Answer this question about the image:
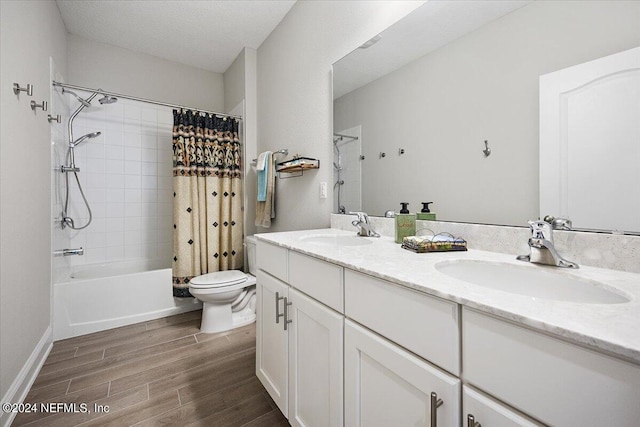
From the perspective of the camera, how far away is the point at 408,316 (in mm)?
654

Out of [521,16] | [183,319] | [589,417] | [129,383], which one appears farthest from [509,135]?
[183,319]

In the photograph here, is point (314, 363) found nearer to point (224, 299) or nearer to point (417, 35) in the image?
point (224, 299)

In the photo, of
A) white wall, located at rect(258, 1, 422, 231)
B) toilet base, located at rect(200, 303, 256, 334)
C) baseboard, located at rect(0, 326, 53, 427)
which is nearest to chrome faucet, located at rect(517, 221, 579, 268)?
white wall, located at rect(258, 1, 422, 231)

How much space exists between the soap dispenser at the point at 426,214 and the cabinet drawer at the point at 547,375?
72cm

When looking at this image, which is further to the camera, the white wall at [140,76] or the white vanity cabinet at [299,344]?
the white wall at [140,76]

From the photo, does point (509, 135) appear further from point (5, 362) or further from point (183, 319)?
point (183, 319)

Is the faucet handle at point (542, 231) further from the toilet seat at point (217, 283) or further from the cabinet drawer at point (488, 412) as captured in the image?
the toilet seat at point (217, 283)

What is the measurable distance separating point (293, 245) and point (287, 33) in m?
1.94

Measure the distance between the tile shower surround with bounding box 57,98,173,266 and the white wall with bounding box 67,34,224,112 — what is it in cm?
17

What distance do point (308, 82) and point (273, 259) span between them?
1355 millimetres

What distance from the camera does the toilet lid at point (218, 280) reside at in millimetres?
2078

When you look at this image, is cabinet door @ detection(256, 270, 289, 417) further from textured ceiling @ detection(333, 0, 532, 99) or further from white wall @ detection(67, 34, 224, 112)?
white wall @ detection(67, 34, 224, 112)

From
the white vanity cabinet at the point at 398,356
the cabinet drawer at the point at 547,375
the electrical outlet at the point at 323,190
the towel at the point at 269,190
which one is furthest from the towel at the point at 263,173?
the cabinet drawer at the point at 547,375

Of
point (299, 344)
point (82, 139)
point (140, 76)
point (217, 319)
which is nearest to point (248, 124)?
point (140, 76)
